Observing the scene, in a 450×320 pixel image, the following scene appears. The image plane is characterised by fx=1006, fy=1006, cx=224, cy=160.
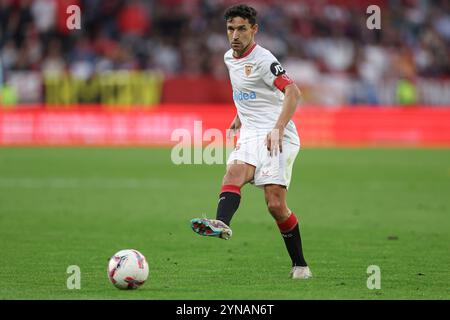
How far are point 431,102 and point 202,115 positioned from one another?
786cm

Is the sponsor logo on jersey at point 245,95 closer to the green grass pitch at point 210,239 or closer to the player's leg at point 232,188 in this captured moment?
the player's leg at point 232,188

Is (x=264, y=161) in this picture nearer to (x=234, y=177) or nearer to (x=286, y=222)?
(x=234, y=177)

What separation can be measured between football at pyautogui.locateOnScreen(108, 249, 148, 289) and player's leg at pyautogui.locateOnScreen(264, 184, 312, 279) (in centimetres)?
137

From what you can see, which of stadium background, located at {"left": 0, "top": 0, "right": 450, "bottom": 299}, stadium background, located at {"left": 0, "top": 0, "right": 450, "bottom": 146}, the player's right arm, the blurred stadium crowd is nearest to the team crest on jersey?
the player's right arm

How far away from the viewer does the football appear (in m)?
8.24

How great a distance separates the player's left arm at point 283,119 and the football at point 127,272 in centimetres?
149

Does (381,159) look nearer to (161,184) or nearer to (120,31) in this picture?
(161,184)

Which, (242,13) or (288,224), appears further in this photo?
(288,224)

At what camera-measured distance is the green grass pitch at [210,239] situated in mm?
8648

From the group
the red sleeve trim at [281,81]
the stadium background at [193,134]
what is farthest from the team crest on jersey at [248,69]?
the stadium background at [193,134]

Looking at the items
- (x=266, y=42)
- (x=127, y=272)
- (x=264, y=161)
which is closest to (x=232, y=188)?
(x=264, y=161)

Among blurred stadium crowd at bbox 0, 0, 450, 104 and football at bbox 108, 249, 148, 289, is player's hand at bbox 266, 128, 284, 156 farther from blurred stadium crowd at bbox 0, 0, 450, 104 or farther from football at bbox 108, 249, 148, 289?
blurred stadium crowd at bbox 0, 0, 450, 104

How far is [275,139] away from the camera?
862 cm

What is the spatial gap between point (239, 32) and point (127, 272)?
2.39 m
